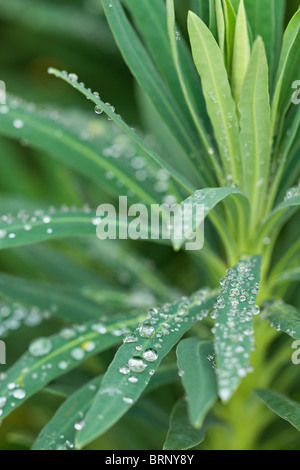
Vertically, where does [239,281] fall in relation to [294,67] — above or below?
below

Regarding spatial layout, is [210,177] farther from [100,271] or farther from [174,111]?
[100,271]

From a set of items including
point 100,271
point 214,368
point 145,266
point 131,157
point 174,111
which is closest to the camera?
point 214,368

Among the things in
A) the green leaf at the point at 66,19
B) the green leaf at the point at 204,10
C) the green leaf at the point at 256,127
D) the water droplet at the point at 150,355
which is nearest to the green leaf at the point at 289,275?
the green leaf at the point at 256,127

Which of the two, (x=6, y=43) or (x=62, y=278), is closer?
(x=62, y=278)

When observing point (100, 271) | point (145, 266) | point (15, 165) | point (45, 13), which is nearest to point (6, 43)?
point (45, 13)

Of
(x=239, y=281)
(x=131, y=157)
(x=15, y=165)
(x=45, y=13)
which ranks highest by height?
(x=45, y=13)

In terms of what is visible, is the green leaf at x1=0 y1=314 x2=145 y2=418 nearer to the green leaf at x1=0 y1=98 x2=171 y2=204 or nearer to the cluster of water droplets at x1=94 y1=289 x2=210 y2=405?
the cluster of water droplets at x1=94 y1=289 x2=210 y2=405

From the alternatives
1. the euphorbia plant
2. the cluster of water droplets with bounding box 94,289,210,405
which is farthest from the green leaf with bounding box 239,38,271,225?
the cluster of water droplets with bounding box 94,289,210,405
